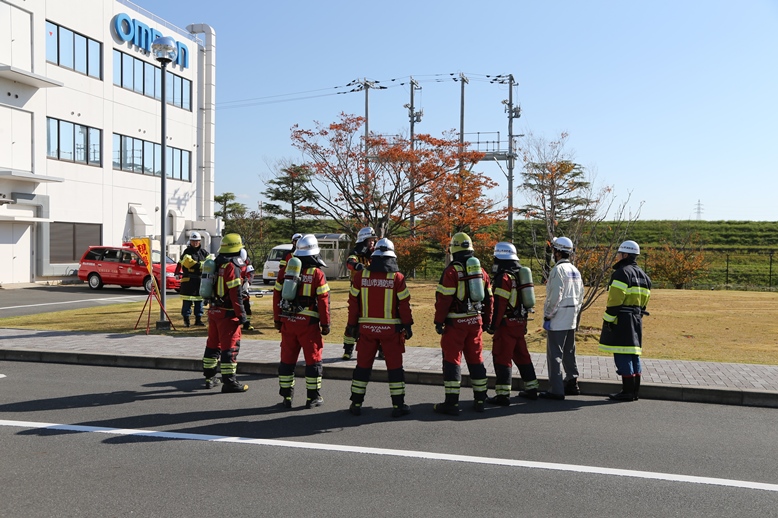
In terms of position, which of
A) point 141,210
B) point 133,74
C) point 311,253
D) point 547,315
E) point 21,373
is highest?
point 133,74

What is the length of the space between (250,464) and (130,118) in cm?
3287

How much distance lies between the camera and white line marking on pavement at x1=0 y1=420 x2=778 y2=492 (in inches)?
210

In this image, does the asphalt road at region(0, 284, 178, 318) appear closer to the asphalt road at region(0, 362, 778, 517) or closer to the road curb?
the road curb

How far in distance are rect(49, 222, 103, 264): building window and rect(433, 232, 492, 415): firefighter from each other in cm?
2747

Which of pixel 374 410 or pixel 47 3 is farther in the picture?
pixel 47 3

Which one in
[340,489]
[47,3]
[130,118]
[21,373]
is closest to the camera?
[340,489]

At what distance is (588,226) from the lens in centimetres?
1736

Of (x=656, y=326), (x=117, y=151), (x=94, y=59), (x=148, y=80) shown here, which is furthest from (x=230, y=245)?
(x=148, y=80)

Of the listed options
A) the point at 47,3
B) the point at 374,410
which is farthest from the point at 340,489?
the point at 47,3

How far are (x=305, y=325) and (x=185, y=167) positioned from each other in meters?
34.9

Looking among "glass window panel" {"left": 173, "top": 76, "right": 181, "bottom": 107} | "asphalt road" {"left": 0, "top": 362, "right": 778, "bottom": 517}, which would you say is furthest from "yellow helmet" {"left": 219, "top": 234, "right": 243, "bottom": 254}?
"glass window panel" {"left": 173, "top": 76, "right": 181, "bottom": 107}

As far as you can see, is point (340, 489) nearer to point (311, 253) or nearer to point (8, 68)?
point (311, 253)

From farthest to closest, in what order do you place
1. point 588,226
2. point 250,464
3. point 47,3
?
point 47,3 < point 588,226 < point 250,464

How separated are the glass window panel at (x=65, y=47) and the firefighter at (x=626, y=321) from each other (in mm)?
28995
